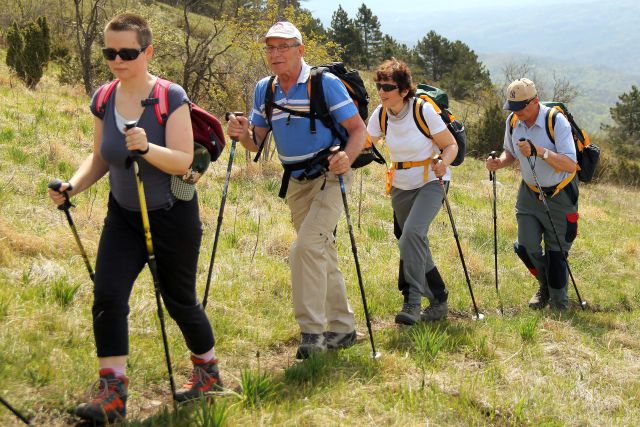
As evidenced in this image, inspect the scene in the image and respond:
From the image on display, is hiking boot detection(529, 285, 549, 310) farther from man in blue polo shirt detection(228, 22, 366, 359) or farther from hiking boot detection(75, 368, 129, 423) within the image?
hiking boot detection(75, 368, 129, 423)

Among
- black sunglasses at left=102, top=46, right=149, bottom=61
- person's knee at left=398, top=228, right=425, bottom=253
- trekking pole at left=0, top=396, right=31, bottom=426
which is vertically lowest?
trekking pole at left=0, top=396, right=31, bottom=426

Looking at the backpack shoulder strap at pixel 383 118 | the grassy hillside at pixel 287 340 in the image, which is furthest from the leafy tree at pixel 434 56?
the backpack shoulder strap at pixel 383 118

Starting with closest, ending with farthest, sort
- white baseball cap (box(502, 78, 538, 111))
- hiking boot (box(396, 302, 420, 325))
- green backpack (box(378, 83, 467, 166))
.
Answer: hiking boot (box(396, 302, 420, 325)) < green backpack (box(378, 83, 467, 166)) < white baseball cap (box(502, 78, 538, 111))

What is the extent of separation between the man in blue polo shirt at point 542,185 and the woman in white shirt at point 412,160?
125cm

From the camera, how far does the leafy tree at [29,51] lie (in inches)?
706

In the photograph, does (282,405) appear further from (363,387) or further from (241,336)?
(241,336)

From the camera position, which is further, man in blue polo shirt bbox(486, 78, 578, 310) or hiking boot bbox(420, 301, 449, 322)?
man in blue polo shirt bbox(486, 78, 578, 310)

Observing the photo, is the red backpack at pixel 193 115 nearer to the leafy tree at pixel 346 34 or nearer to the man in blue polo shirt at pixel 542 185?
the man in blue polo shirt at pixel 542 185

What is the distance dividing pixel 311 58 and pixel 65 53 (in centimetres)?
1340

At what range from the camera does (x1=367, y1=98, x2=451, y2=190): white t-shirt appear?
610 centimetres

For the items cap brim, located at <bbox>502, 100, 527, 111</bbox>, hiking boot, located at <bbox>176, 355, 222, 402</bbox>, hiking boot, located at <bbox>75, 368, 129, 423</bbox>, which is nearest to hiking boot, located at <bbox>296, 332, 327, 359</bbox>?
hiking boot, located at <bbox>176, 355, 222, 402</bbox>

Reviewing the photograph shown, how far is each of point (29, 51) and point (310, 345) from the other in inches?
642

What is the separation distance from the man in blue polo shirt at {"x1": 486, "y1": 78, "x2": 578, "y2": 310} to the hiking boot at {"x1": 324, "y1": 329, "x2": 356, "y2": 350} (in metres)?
2.88

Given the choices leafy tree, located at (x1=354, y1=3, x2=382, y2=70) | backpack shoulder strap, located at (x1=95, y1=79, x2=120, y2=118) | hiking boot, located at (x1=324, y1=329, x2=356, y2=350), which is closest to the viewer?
backpack shoulder strap, located at (x1=95, y1=79, x2=120, y2=118)
